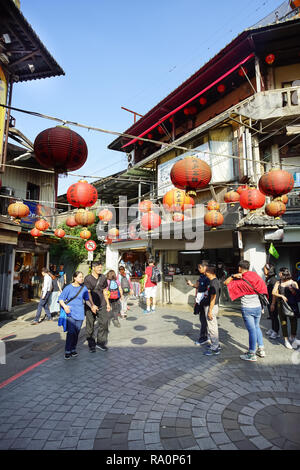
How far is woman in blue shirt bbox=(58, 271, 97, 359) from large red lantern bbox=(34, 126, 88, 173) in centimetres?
241

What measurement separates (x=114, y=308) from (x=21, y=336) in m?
2.98

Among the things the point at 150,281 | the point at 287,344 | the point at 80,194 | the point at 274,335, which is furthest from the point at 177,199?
the point at 287,344

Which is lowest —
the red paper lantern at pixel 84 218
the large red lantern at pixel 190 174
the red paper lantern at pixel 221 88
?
the red paper lantern at pixel 84 218

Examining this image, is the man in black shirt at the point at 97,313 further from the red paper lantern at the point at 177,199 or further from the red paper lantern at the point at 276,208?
the red paper lantern at the point at 276,208

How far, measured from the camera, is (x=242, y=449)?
2.54 metres

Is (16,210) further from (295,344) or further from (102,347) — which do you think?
(295,344)

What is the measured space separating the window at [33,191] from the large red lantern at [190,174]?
Answer: 13111mm

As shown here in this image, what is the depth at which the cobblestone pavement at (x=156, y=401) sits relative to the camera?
8.93 ft

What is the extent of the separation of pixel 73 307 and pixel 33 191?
41.8 ft

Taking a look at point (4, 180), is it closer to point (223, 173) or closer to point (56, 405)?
point (223, 173)

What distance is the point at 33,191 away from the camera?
15.7 metres

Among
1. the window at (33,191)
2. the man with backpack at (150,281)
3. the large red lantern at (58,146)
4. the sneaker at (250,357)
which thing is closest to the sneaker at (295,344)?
the sneaker at (250,357)

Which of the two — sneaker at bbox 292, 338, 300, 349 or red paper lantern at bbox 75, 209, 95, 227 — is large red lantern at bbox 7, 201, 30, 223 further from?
sneaker at bbox 292, 338, 300, 349
